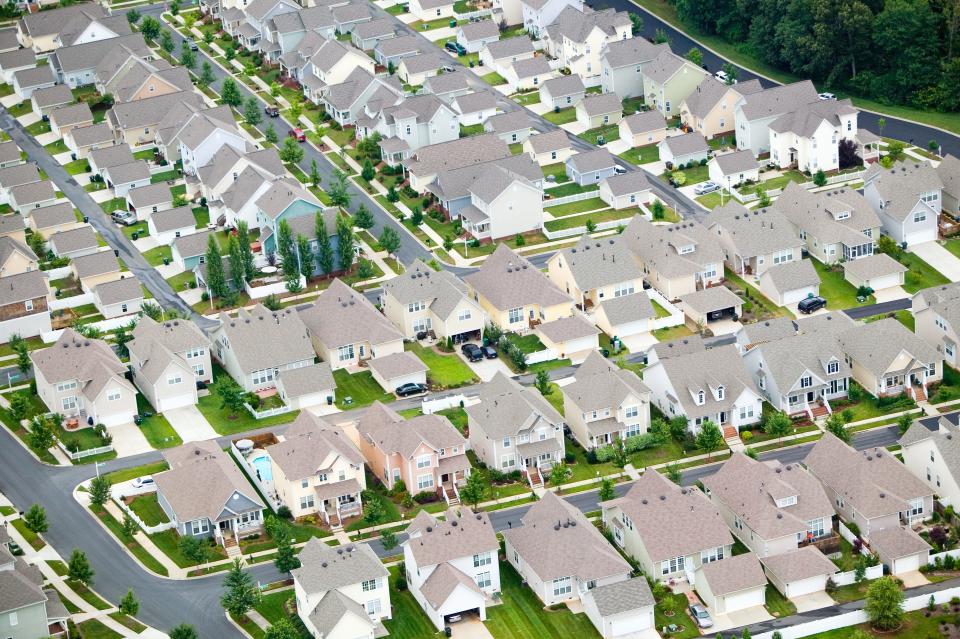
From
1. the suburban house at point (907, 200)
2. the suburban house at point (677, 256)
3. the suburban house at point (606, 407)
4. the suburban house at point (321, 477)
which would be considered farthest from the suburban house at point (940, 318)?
the suburban house at point (321, 477)

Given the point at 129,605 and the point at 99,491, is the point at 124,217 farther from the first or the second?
the point at 129,605

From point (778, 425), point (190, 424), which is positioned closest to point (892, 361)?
point (778, 425)

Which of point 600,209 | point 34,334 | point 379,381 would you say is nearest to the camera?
point 379,381

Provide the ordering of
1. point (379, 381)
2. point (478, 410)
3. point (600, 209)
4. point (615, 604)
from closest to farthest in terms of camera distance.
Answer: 1. point (615, 604)
2. point (478, 410)
3. point (379, 381)
4. point (600, 209)

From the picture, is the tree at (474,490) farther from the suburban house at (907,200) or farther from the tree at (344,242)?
the suburban house at (907,200)

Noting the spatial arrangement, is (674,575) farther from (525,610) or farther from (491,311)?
(491,311)

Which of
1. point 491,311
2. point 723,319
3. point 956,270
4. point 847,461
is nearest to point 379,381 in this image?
point 491,311
